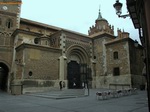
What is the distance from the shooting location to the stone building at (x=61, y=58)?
21.2 metres

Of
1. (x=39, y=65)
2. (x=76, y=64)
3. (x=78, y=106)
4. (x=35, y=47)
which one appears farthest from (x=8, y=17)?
(x=78, y=106)

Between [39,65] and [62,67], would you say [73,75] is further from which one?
[39,65]

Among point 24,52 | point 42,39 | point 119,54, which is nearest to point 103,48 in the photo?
point 119,54

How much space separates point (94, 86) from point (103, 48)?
652 cm

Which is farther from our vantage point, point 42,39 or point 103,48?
point 103,48

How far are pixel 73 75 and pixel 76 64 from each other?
2.19m

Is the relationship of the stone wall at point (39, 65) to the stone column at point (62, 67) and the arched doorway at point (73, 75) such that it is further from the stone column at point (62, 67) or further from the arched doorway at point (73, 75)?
the arched doorway at point (73, 75)

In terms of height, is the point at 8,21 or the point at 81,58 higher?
the point at 8,21

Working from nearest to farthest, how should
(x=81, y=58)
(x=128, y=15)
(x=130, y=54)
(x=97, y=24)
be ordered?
(x=128, y=15), (x=130, y=54), (x=81, y=58), (x=97, y=24)

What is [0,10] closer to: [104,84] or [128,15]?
[104,84]

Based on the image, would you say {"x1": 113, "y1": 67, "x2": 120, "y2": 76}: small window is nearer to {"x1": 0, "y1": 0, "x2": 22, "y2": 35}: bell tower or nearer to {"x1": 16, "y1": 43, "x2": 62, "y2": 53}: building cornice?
{"x1": 16, "y1": 43, "x2": 62, "y2": 53}: building cornice

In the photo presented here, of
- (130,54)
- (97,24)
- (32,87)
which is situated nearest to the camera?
(32,87)

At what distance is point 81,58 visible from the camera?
2761 cm

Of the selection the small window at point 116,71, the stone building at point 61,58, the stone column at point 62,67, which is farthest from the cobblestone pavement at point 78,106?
the small window at point 116,71
